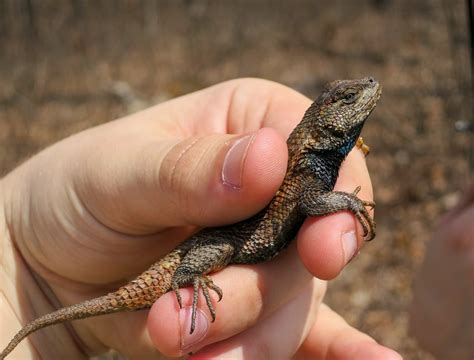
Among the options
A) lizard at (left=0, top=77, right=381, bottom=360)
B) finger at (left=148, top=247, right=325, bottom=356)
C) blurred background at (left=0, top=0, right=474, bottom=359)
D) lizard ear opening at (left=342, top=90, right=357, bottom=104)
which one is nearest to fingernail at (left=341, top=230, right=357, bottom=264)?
lizard at (left=0, top=77, right=381, bottom=360)

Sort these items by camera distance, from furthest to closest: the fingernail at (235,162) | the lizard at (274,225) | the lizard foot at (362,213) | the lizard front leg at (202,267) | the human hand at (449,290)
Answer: the human hand at (449,290) → the lizard at (274,225) → the lizard front leg at (202,267) → the lizard foot at (362,213) → the fingernail at (235,162)

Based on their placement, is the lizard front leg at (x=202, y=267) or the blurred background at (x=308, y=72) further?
the blurred background at (x=308, y=72)

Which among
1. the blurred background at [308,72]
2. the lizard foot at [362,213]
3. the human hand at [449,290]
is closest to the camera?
the lizard foot at [362,213]

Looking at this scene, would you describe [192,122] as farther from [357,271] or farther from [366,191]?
[357,271]

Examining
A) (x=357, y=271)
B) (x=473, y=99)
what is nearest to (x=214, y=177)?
(x=357, y=271)

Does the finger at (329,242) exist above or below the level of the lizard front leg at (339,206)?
below

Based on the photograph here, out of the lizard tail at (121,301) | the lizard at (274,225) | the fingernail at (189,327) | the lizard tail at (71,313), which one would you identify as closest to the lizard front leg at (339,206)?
the lizard at (274,225)

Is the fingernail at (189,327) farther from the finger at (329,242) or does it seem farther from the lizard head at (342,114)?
the lizard head at (342,114)
